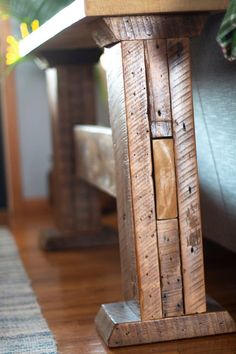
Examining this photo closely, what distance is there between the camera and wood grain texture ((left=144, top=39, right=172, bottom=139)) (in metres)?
1.45

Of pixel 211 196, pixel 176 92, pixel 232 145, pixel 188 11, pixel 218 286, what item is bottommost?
pixel 218 286

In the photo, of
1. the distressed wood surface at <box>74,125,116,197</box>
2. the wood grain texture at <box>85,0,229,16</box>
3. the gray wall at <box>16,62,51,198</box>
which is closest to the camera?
the wood grain texture at <box>85,0,229,16</box>

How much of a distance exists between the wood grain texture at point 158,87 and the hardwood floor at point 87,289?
1.49 feet

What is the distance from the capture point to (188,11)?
1.41 meters

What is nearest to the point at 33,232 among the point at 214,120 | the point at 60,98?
the point at 60,98

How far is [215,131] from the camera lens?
1648 millimetres

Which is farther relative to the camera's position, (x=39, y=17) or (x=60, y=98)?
(x=60, y=98)

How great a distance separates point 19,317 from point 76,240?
0.94 m

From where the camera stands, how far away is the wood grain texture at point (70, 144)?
2629 millimetres

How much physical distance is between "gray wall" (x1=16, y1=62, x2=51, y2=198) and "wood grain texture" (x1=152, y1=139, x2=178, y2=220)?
2.19 m

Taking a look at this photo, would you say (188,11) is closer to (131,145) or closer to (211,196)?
(131,145)

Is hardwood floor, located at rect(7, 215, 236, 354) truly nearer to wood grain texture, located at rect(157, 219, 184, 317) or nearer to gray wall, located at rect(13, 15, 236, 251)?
wood grain texture, located at rect(157, 219, 184, 317)

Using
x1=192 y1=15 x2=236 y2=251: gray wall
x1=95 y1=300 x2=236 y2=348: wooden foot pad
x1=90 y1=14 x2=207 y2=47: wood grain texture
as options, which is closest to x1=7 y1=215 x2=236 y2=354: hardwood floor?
x1=95 y1=300 x2=236 y2=348: wooden foot pad

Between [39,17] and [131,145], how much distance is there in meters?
0.62
